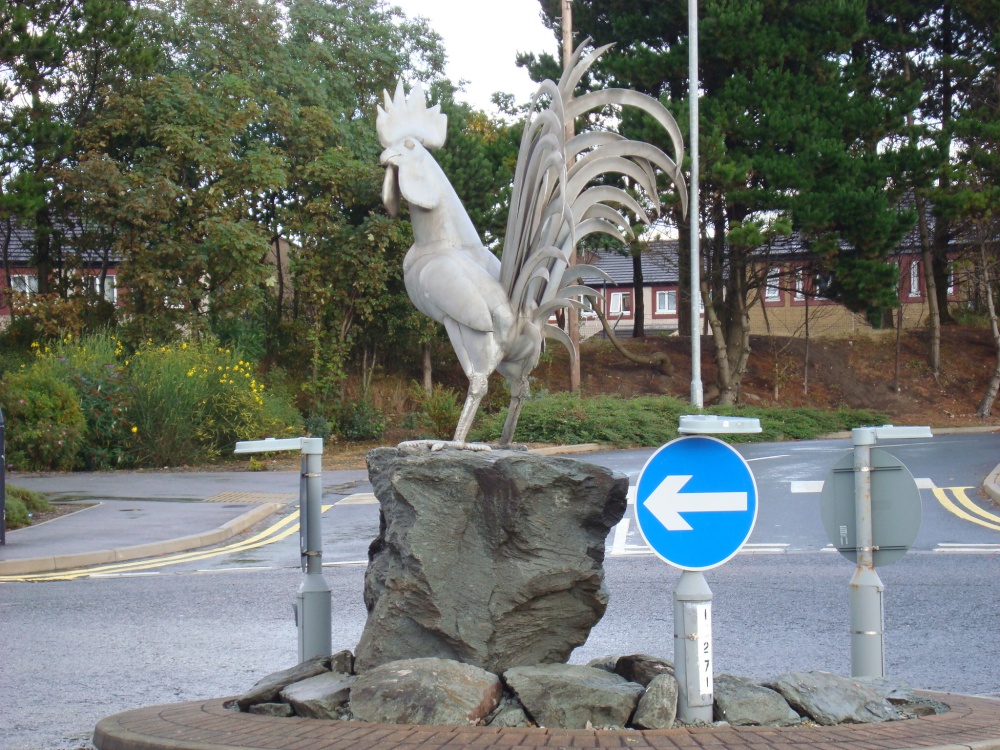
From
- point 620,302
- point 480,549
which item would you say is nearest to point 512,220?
point 480,549

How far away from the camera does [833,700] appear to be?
5.09 meters

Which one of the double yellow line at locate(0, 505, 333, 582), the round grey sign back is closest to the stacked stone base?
the round grey sign back

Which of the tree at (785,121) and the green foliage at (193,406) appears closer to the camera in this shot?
the green foliage at (193,406)

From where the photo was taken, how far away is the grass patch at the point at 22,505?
13523 mm

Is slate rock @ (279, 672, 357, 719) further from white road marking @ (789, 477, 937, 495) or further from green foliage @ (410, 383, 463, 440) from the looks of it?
green foliage @ (410, 383, 463, 440)

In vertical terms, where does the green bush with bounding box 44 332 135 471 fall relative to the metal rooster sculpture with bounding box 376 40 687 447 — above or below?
below

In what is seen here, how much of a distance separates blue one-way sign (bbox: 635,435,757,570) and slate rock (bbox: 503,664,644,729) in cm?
73

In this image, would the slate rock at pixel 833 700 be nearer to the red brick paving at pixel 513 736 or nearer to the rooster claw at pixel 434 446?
the red brick paving at pixel 513 736

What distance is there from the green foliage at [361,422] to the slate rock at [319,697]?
21443 mm

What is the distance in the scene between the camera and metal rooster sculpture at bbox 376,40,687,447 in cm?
581

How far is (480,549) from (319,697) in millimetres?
1018

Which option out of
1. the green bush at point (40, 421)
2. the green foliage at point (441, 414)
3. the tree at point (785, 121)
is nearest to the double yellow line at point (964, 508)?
the green foliage at point (441, 414)

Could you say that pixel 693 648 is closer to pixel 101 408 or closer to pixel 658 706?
pixel 658 706

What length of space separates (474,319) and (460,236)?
50 cm
